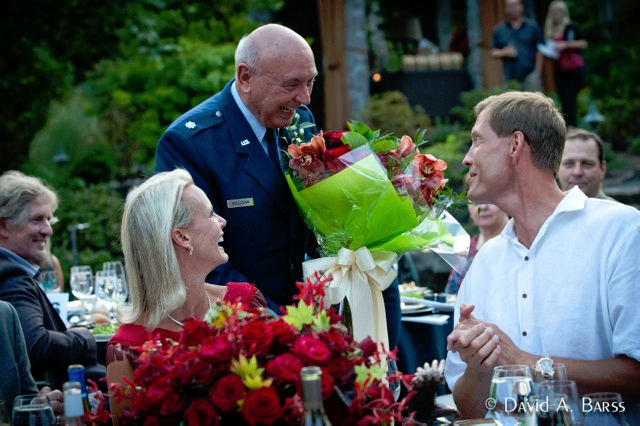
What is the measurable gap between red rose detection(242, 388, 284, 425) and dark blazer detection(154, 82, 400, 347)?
1.74m

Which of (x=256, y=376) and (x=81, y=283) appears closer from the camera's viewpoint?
(x=256, y=376)

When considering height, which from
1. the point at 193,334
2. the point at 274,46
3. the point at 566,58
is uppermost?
the point at 566,58

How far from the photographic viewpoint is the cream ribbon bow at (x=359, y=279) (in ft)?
9.54

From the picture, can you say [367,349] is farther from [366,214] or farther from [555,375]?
[366,214]

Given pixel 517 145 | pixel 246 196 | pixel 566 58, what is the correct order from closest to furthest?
pixel 517 145 < pixel 246 196 < pixel 566 58

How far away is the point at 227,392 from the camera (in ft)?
6.27

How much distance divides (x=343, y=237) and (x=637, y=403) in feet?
3.79

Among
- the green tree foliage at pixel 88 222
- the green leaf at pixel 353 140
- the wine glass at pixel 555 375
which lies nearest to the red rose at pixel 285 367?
the wine glass at pixel 555 375

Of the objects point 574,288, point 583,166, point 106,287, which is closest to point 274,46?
point 574,288

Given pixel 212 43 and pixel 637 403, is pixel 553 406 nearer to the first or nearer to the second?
pixel 637 403

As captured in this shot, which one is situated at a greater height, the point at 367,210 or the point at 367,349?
the point at 367,210

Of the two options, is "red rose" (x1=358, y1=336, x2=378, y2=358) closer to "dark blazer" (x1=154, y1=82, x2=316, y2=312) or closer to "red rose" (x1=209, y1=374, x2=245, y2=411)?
"red rose" (x1=209, y1=374, x2=245, y2=411)

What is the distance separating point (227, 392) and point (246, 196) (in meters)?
1.83

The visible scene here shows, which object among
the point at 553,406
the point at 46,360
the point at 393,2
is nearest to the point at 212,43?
the point at 393,2
